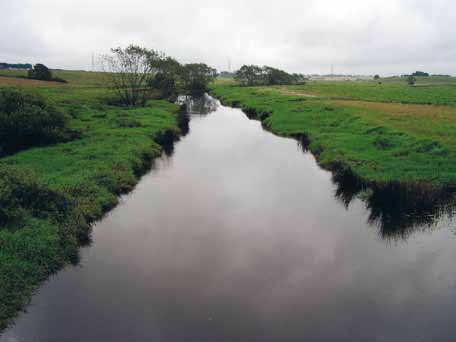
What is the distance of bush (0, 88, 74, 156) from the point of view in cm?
2434

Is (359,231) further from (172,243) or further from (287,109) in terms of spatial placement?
(287,109)

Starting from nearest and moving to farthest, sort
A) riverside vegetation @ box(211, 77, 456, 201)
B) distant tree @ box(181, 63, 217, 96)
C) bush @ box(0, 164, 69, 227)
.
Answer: bush @ box(0, 164, 69, 227) → riverside vegetation @ box(211, 77, 456, 201) → distant tree @ box(181, 63, 217, 96)

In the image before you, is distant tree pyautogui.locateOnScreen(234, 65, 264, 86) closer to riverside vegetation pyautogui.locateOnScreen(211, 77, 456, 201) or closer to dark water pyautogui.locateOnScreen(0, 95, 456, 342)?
riverside vegetation pyautogui.locateOnScreen(211, 77, 456, 201)

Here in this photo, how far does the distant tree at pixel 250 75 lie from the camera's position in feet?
414

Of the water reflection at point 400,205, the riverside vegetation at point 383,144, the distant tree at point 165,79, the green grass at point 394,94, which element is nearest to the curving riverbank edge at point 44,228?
the water reflection at point 400,205

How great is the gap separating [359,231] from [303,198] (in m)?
4.36

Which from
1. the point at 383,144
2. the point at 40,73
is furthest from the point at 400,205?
the point at 40,73

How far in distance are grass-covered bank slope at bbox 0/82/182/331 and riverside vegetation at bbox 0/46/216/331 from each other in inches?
1.1

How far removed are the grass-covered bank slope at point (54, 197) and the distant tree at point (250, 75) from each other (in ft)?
335

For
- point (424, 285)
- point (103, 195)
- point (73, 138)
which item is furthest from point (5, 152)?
point (424, 285)

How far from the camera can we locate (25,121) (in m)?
24.8

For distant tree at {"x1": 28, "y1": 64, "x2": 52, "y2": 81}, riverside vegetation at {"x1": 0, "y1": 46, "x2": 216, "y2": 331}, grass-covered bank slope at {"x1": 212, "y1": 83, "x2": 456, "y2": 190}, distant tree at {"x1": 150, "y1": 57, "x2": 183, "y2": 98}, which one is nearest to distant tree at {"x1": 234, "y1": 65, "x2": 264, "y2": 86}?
distant tree at {"x1": 150, "y1": 57, "x2": 183, "y2": 98}

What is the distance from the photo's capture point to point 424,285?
11.6m

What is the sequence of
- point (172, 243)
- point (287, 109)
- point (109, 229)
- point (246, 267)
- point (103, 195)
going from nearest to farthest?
point (246, 267) → point (172, 243) → point (109, 229) → point (103, 195) → point (287, 109)
